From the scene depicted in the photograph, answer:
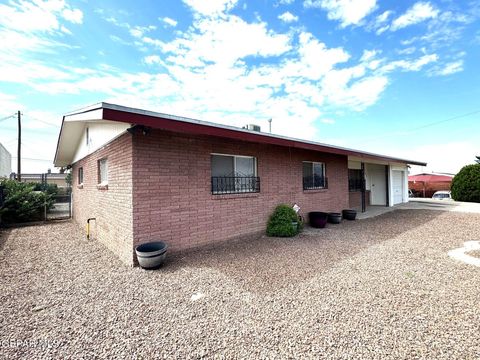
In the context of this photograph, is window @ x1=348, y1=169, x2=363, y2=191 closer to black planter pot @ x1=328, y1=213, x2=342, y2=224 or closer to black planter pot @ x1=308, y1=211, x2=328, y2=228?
black planter pot @ x1=328, y1=213, x2=342, y2=224

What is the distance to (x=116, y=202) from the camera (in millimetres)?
5199

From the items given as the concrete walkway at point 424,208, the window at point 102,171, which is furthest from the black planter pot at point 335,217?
the window at point 102,171

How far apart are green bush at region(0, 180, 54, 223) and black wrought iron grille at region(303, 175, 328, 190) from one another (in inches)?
484

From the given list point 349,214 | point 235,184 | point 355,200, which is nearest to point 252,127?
point 235,184

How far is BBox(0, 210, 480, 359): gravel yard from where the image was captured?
2195mm

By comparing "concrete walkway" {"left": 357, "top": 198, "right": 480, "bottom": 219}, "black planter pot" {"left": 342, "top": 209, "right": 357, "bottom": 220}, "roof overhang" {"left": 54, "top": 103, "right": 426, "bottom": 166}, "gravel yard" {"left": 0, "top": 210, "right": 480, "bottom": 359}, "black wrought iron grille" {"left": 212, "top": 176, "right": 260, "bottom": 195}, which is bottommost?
"gravel yard" {"left": 0, "top": 210, "right": 480, "bottom": 359}

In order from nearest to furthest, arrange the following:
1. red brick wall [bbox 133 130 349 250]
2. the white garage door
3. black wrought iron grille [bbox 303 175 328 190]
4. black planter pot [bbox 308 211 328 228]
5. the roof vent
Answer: red brick wall [bbox 133 130 349 250]
the roof vent
black planter pot [bbox 308 211 328 228]
black wrought iron grille [bbox 303 175 328 190]
the white garage door

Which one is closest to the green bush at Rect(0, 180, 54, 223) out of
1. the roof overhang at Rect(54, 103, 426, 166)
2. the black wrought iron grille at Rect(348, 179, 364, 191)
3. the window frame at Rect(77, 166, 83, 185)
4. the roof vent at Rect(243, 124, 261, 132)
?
the window frame at Rect(77, 166, 83, 185)

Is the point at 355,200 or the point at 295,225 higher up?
the point at 355,200

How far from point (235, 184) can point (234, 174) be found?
282 millimetres

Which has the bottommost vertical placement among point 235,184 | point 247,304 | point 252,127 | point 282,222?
point 247,304

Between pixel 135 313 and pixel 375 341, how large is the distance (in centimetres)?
276

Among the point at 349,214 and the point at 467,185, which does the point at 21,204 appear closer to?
the point at 349,214

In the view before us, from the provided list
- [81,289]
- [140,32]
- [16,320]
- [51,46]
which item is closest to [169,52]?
[140,32]
